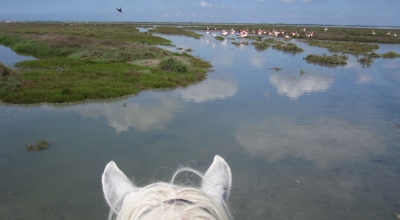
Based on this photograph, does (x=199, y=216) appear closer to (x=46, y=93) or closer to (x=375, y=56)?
(x=46, y=93)

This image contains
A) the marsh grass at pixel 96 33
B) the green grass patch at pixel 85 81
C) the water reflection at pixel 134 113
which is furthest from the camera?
the marsh grass at pixel 96 33

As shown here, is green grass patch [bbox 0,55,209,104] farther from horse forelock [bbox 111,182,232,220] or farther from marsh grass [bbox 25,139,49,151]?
horse forelock [bbox 111,182,232,220]

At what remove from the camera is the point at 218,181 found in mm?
1433

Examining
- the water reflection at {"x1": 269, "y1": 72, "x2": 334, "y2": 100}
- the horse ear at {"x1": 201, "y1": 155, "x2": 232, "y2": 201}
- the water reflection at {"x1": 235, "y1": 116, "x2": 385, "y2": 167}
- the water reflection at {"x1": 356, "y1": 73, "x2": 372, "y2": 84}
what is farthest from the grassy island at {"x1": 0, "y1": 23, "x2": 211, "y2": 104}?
the horse ear at {"x1": 201, "y1": 155, "x2": 232, "y2": 201}

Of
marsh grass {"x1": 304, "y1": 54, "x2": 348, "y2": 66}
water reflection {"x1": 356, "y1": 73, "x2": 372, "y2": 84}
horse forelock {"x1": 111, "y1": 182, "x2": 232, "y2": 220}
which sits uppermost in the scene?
horse forelock {"x1": 111, "y1": 182, "x2": 232, "y2": 220}

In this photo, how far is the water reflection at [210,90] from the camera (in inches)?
496

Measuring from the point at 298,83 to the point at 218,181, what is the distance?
15.9 m

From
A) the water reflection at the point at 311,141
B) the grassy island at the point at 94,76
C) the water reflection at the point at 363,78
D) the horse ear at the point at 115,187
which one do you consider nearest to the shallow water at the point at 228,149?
the water reflection at the point at 311,141

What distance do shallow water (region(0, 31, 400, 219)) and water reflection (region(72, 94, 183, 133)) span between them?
1.5 inches

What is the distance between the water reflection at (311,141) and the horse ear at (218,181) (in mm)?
5772

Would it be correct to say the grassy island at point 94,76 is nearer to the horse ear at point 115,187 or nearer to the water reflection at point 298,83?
the water reflection at point 298,83

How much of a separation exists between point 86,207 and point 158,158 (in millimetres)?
2123

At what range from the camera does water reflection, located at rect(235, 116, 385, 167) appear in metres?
7.27

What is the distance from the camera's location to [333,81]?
17.2m
